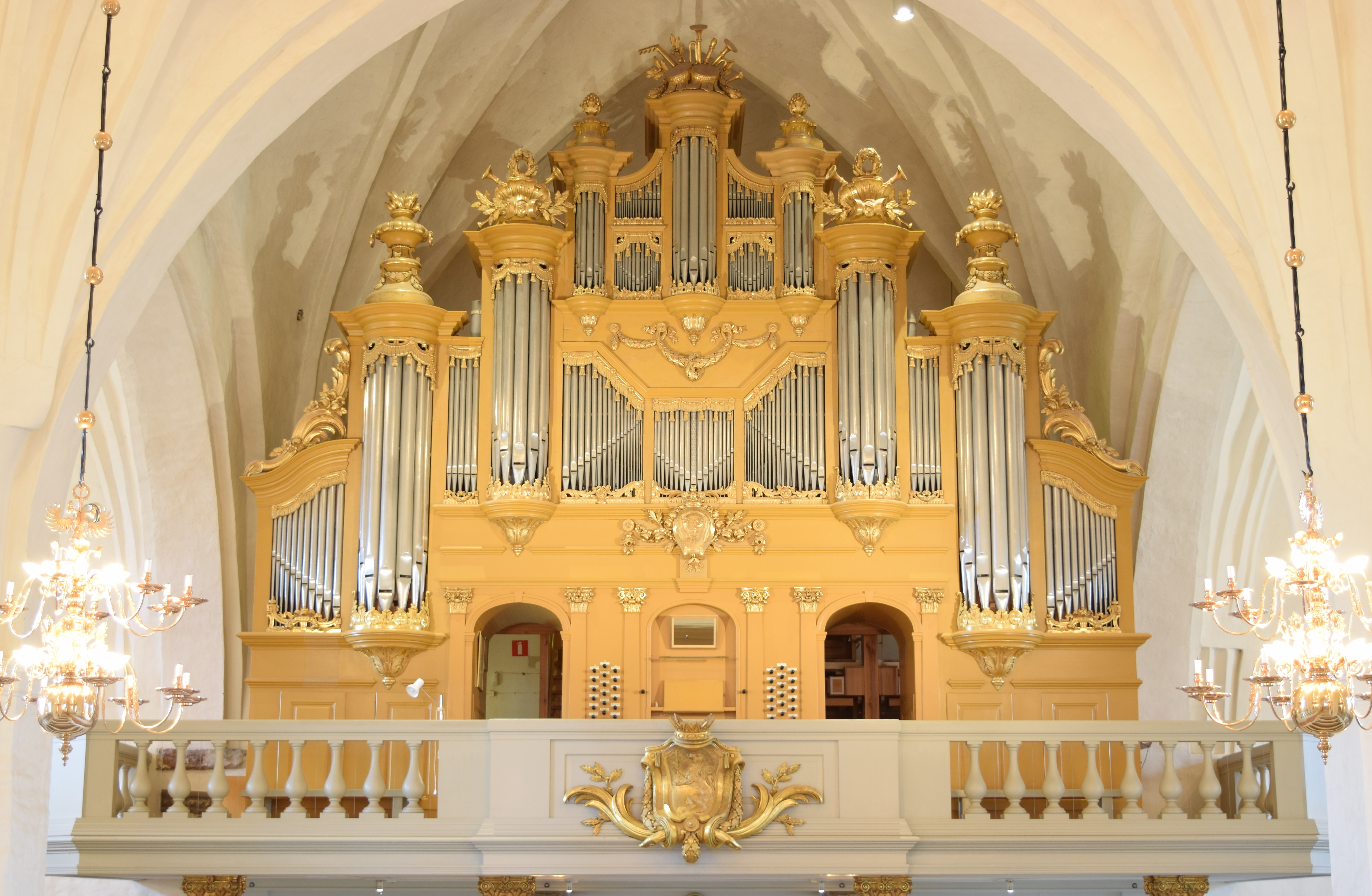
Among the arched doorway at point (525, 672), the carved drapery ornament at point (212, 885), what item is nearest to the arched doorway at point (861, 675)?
the arched doorway at point (525, 672)

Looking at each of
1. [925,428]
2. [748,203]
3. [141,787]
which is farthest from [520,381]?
[141,787]

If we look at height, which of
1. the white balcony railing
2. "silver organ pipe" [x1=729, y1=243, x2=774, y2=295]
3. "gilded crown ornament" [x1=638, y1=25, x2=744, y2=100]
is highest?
"gilded crown ornament" [x1=638, y1=25, x2=744, y2=100]

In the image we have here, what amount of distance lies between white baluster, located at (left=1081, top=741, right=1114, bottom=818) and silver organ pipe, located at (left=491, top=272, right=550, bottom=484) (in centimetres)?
467

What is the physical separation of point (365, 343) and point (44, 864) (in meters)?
4.82

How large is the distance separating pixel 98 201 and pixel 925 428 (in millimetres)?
6433

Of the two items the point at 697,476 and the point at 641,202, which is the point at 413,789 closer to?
the point at 697,476

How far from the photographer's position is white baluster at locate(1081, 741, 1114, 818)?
1107 cm

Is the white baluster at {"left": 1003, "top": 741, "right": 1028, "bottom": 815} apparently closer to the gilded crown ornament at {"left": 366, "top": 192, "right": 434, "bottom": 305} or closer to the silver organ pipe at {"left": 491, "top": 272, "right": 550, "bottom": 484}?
the silver organ pipe at {"left": 491, "top": 272, "right": 550, "bottom": 484}

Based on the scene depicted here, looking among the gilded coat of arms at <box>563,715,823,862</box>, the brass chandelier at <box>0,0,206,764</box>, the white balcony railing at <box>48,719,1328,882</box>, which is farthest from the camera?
the white balcony railing at <box>48,719,1328,882</box>

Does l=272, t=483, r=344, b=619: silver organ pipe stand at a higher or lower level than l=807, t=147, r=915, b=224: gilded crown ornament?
lower

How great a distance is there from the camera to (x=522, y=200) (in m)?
13.7

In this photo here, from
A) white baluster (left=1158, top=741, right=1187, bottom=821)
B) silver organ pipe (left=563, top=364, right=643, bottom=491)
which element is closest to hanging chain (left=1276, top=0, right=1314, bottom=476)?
white baluster (left=1158, top=741, right=1187, bottom=821)

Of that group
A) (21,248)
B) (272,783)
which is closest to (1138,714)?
(272,783)

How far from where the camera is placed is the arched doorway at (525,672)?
14.9 metres
